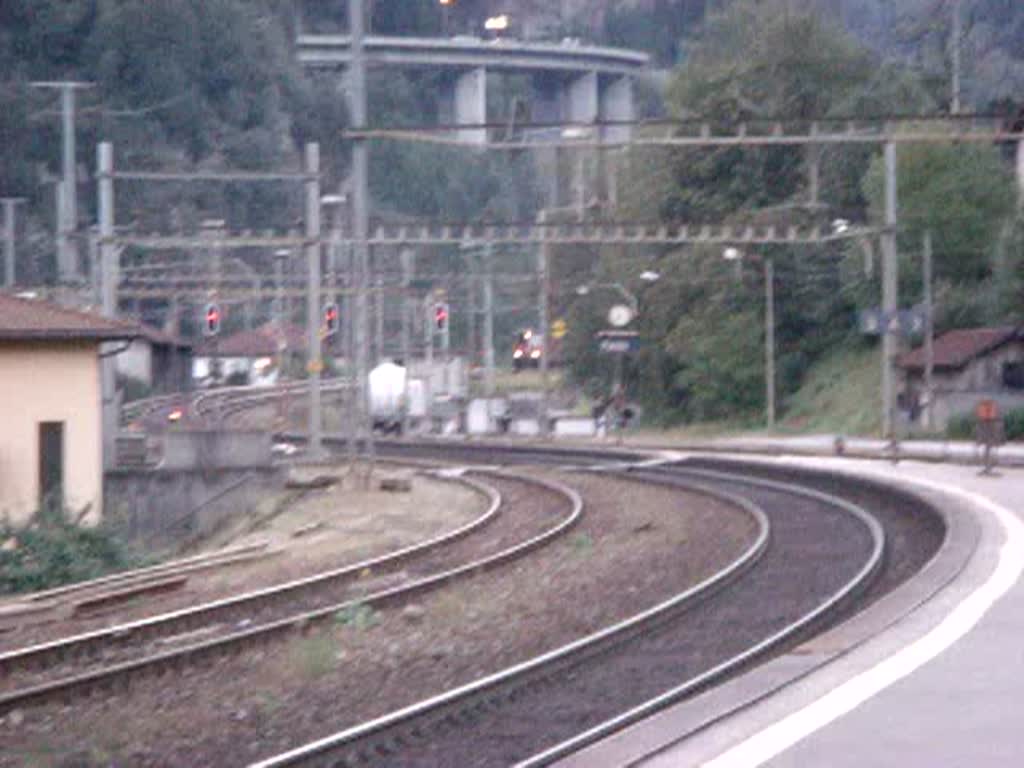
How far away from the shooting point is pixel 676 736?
1065 centimetres

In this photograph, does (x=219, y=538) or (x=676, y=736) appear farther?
(x=219, y=538)

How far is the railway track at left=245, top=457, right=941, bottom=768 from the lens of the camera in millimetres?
11422

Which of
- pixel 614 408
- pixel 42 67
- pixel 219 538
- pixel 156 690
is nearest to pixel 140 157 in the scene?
pixel 42 67

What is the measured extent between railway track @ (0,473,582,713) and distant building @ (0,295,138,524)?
237 inches

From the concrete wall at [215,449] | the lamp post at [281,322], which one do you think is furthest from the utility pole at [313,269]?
the lamp post at [281,322]

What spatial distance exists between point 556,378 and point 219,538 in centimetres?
5860

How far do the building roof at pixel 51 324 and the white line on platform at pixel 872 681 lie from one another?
47.2ft

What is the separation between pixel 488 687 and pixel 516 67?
77.7 m

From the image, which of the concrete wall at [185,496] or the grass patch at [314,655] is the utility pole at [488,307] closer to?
the concrete wall at [185,496]

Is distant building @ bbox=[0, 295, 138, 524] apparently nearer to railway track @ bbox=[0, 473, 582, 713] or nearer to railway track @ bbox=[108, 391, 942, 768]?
railway track @ bbox=[0, 473, 582, 713]

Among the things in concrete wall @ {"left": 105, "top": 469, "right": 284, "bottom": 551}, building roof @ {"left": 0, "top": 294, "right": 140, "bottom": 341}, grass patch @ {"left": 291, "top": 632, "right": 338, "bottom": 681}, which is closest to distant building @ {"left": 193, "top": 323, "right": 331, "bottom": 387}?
concrete wall @ {"left": 105, "top": 469, "right": 284, "bottom": 551}

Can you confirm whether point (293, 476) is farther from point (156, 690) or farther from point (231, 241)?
point (156, 690)

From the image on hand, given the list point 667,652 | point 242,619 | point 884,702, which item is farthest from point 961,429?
point 884,702

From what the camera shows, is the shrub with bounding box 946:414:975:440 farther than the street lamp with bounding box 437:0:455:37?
No
